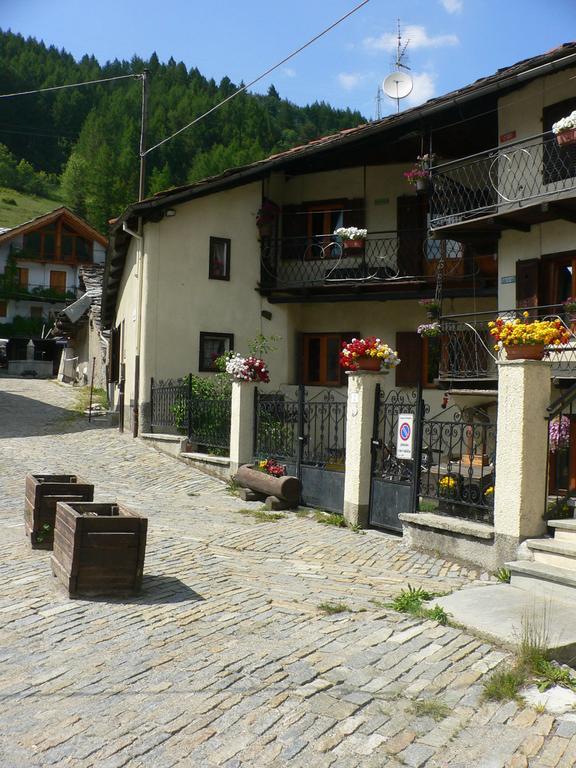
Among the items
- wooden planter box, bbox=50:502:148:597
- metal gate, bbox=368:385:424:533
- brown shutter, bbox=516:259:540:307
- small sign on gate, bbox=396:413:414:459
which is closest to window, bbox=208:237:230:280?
brown shutter, bbox=516:259:540:307

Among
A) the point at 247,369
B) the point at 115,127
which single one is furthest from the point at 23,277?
the point at 247,369

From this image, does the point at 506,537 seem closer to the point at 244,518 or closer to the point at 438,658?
the point at 438,658

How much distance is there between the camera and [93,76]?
259ft

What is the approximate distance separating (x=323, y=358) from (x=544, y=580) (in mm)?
13278

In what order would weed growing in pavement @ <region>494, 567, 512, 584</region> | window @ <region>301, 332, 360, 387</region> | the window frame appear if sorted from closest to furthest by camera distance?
weed growing in pavement @ <region>494, 567, 512, 584</region>
the window frame
window @ <region>301, 332, 360, 387</region>

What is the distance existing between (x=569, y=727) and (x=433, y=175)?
39.6 feet

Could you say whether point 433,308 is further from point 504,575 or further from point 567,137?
point 504,575

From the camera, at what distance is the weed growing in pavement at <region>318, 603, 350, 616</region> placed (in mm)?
6027

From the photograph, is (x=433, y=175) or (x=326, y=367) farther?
(x=326, y=367)

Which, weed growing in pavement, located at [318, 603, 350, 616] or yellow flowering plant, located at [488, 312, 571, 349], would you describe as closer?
weed growing in pavement, located at [318, 603, 350, 616]

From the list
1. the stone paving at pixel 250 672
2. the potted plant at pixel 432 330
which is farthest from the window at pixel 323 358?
the stone paving at pixel 250 672

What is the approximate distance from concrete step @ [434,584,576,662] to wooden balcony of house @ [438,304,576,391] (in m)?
6.97

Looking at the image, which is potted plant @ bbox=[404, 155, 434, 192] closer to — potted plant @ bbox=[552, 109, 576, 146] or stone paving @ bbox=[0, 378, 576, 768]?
potted plant @ bbox=[552, 109, 576, 146]

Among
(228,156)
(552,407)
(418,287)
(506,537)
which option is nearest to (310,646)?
(506,537)
